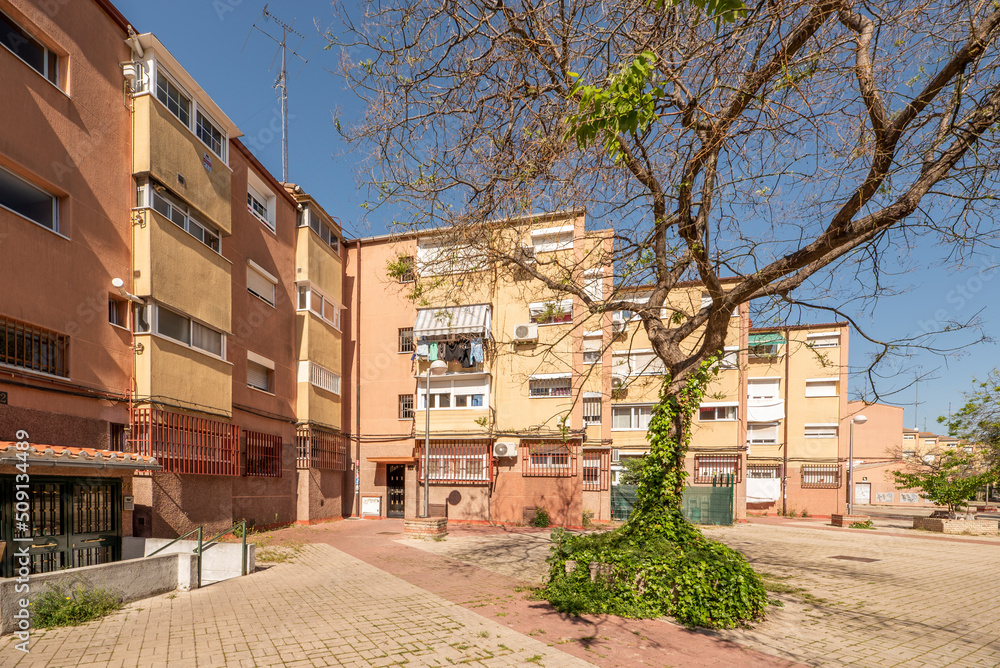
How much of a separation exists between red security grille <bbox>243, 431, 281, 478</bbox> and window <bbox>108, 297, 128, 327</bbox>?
5.48 metres

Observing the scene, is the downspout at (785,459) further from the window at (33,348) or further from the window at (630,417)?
the window at (33,348)

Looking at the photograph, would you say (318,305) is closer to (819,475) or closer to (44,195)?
(44,195)

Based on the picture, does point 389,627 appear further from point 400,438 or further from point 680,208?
point 400,438

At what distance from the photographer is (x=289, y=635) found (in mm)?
6520

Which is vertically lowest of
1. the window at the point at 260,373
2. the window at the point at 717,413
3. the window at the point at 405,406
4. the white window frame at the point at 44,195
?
the window at the point at 717,413

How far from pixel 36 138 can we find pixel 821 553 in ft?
67.2

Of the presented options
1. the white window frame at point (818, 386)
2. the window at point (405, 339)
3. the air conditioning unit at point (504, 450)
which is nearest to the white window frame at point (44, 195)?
the window at point (405, 339)

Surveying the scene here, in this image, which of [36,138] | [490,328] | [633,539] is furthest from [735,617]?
[490,328]

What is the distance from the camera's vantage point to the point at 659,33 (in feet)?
23.0

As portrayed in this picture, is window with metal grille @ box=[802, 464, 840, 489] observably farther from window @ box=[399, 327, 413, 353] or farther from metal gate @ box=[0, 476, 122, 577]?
metal gate @ box=[0, 476, 122, 577]

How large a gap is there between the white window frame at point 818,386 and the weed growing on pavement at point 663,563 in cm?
2760

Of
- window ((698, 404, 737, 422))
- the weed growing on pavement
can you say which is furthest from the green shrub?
window ((698, 404, 737, 422))

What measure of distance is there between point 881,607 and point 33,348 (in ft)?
48.9

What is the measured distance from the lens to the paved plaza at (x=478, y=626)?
5875 mm
